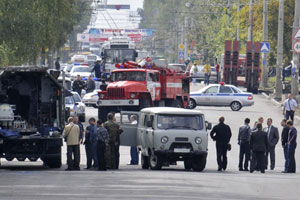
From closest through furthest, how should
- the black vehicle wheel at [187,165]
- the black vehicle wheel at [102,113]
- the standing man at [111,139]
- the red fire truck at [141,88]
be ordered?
the standing man at [111,139] < the black vehicle wheel at [187,165] < the black vehicle wheel at [102,113] < the red fire truck at [141,88]

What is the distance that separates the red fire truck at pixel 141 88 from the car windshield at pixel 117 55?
21.0 metres

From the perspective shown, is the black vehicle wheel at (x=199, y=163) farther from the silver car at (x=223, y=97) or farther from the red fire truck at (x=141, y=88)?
Result: the silver car at (x=223, y=97)

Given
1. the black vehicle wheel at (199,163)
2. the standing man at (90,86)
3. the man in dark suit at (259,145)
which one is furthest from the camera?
the standing man at (90,86)

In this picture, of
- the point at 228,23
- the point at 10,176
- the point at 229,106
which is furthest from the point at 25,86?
the point at 228,23

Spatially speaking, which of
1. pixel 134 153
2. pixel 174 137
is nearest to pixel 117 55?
pixel 134 153

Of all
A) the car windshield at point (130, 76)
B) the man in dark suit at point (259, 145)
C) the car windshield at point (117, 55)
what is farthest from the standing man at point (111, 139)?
the car windshield at point (117, 55)

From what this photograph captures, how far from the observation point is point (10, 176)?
23703mm

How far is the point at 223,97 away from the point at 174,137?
24473 millimetres

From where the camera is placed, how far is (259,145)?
27531 mm

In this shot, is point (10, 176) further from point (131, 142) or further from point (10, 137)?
point (131, 142)

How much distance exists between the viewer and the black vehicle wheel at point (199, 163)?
26.7 m

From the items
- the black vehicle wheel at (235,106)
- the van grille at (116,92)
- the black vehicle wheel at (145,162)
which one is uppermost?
the van grille at (116,92)

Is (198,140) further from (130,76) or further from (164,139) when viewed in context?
(130,76)

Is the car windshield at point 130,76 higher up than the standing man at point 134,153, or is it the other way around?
the car windshield at point 130,76
